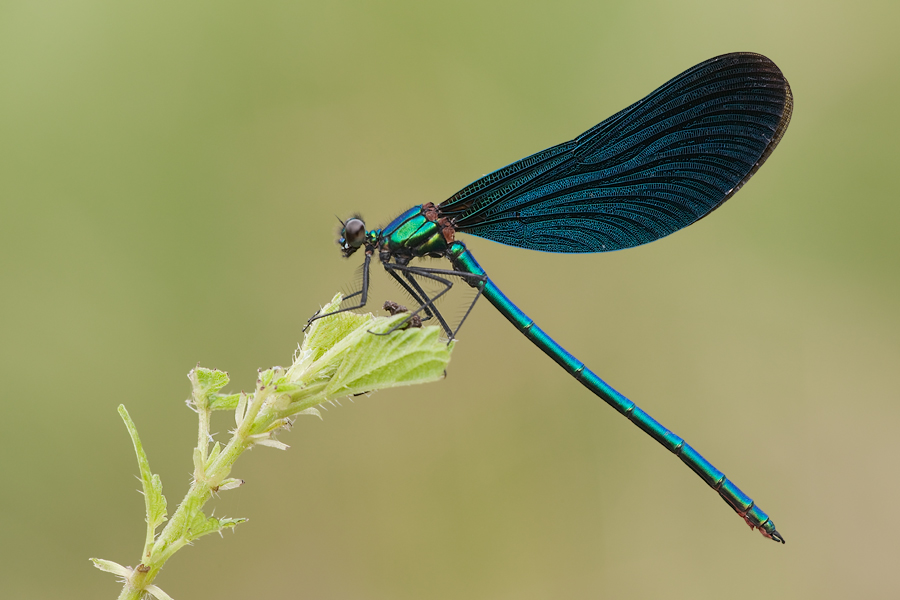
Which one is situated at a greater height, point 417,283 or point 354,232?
point 354,232

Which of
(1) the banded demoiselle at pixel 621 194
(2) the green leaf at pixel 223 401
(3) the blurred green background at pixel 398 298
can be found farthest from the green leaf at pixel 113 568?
(3) the blurred green background at pixel 398 298

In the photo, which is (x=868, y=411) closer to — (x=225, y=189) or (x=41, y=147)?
(x=225, y=189)

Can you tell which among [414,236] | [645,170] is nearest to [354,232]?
[414,236]

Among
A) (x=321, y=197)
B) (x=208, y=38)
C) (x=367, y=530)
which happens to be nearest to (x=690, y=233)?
(x=321, y=197)

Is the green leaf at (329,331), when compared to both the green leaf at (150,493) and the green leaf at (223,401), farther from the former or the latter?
the green leaf at (150,493)

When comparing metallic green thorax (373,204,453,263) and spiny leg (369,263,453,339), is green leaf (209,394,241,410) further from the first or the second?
metallic green thorax (373,204,453,263)

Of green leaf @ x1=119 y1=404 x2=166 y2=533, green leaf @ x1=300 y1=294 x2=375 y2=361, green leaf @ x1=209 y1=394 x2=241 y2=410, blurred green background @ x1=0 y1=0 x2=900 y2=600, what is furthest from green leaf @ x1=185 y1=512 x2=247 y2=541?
blurred green background @ x1=0 y1=0 x2=900 y2=600

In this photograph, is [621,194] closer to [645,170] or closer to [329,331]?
[645,170]

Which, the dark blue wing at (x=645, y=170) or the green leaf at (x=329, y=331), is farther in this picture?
the dark blue wing at (x=645, y=170)
